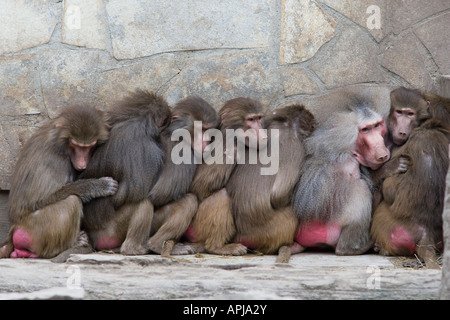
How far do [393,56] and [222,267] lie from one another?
97.4 inches

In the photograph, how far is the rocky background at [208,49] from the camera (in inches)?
236

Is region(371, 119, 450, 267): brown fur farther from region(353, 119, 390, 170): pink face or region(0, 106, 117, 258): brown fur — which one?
region(0, 106, 117, 258): brown fur

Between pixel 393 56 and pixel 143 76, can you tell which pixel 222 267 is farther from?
pixel 393 56

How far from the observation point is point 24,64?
19.8ft

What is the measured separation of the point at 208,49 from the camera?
238 inches

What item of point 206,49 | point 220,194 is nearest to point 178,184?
point 220,194

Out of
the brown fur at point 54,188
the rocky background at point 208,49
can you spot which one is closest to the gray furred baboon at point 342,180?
the rocky background at point 208,49

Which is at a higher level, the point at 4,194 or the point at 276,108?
the point at 276,108

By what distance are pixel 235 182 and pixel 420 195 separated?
1340 millimetres

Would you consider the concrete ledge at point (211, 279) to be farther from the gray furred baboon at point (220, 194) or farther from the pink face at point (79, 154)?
the pink face at point (79, 154)

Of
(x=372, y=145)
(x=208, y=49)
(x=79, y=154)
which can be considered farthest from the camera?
(x=208, y=49)

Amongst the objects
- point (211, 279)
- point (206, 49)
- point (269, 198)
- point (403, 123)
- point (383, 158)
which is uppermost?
point (206, 49)

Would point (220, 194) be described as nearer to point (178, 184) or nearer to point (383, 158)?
point (178, 184)

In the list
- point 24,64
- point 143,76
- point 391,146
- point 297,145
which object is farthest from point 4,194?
point 391,146
